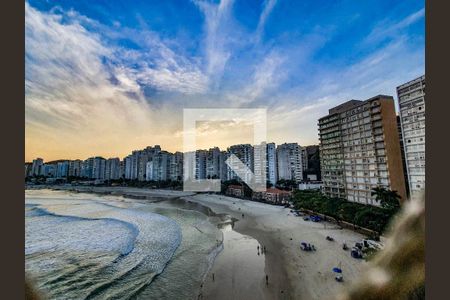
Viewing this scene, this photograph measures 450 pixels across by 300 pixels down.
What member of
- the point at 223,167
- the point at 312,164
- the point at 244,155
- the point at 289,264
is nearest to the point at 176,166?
the point at 223,167

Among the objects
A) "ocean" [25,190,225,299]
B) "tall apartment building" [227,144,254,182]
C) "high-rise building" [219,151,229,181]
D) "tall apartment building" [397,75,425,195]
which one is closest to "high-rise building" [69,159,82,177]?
"high-rise building" [219,151,229,181]

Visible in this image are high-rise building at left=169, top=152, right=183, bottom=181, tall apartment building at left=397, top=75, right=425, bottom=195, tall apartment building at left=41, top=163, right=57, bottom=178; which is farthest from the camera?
tall apartment building at left=41, top=163, right=57, bottom=178

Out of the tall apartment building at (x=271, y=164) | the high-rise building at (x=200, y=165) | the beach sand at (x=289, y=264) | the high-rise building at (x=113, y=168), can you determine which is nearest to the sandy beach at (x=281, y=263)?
the beach sand at (x=289, y=264)

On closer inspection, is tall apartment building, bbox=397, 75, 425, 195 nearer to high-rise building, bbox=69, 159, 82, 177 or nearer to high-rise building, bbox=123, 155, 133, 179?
high-rise building, bbox=123, 155, 133, 179

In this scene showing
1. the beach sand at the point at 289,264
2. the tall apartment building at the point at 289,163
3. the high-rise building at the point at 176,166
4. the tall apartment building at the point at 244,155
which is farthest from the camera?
the high-rise building at the point at 176,166

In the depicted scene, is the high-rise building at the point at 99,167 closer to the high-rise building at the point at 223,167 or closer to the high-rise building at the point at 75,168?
the high-rise building at the point at 75,168

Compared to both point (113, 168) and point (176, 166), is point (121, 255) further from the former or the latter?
point (113, 168)
